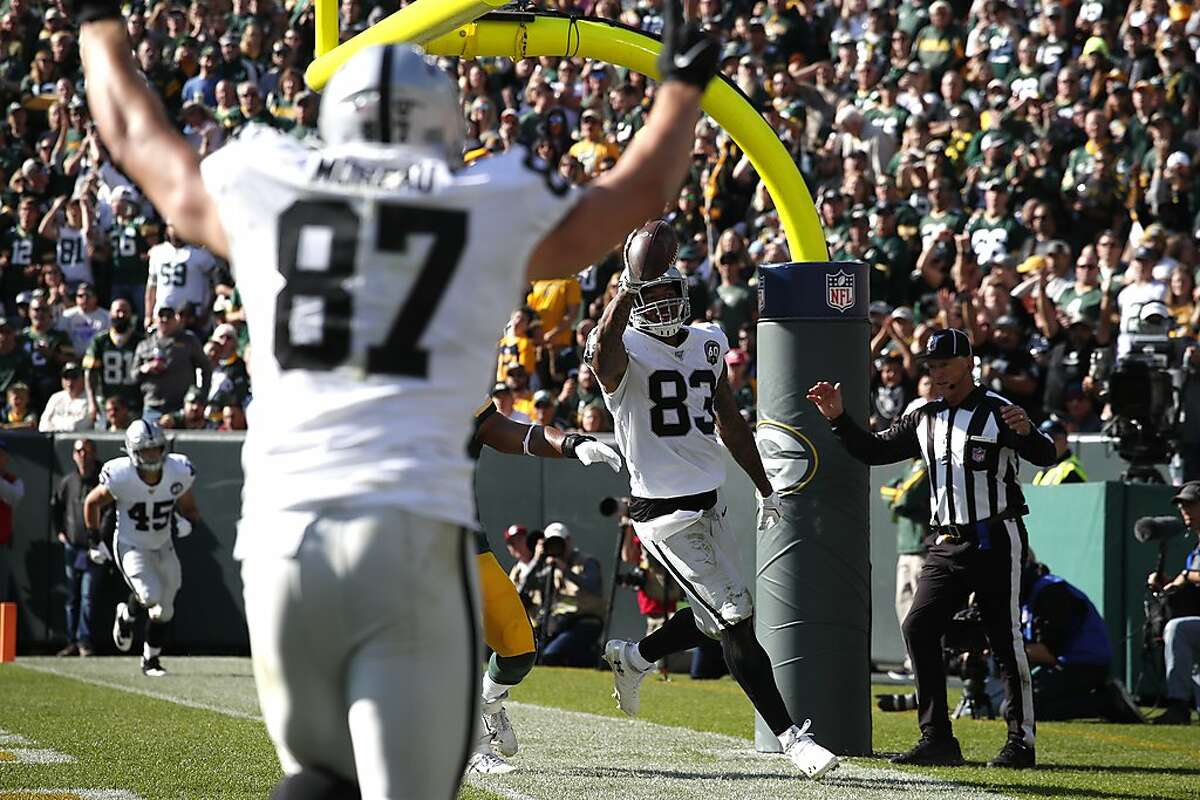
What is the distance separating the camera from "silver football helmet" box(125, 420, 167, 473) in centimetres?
1269

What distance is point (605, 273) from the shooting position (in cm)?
1488

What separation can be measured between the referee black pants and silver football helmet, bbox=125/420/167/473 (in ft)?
22.5

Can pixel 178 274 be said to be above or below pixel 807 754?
above

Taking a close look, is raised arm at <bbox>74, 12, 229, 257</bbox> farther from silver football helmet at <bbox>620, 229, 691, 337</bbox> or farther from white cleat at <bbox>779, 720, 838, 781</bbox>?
white cleat at <bbox>779, 720, 838, 781</bbox>

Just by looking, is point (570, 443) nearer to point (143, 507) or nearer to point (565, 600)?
point (565, 600)

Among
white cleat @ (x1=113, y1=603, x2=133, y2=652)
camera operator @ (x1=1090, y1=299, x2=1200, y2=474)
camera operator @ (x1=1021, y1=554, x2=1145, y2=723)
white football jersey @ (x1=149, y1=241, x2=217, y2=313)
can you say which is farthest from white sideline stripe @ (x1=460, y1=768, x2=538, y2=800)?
white football jersey @ (x1=149, y1=241, x2=217, y2=313)

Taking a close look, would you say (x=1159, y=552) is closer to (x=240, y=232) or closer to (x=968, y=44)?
(x=968, y=44)

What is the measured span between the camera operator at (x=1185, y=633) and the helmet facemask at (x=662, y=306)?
3.73m

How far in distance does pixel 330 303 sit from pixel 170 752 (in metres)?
4.80

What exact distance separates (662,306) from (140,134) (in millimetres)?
3849

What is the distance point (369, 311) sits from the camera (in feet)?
9.37

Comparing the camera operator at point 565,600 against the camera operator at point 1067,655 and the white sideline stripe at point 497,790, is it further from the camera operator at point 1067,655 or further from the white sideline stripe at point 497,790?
the white sideline stripe at point 497,790

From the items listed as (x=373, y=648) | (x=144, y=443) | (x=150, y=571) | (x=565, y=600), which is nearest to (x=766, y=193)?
(x=565, y=600)

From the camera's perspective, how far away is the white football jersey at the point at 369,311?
2846mm
